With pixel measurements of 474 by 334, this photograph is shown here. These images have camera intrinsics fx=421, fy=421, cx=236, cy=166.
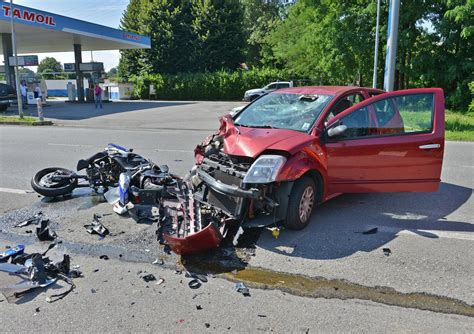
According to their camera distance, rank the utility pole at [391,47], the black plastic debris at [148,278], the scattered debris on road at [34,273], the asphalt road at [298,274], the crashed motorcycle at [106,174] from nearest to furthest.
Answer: the asphalt road at [298,274] → the scattered debris on road at [34,273] → the black plastic debris at [148,278] → the crashed motorcycle at [106,174] → the utility pole at [391,47]

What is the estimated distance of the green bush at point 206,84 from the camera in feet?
133

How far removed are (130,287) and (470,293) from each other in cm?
289

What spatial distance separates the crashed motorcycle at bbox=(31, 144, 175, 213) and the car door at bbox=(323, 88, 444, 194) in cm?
220

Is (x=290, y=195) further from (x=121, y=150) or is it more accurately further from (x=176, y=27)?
(x=176, y=27)

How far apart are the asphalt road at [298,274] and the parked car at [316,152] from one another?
17.1 inches

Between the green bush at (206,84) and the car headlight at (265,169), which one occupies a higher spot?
the green bush at (206,84)

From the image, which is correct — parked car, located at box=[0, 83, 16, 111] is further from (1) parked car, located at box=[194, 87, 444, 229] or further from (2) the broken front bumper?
(2) the broken front bumper

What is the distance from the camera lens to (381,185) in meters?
5.38

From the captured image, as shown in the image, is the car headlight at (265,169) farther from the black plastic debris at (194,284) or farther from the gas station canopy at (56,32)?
the gas station canopy at (56,32)

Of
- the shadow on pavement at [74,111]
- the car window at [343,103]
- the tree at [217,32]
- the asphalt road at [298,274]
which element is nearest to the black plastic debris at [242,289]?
the asphalt road at [298,274]

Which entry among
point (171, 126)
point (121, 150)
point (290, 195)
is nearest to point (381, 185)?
point (290, 195)

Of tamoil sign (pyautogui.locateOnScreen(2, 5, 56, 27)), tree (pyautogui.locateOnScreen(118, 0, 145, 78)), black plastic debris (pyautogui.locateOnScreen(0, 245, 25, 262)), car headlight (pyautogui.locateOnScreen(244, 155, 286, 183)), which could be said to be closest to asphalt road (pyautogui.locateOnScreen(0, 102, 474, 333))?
black plastic debris (pyautogui.locateOnScreen(0, 245, 25, 262))

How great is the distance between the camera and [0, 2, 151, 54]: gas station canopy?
Result: 24.7 m

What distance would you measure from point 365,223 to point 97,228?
326cm
